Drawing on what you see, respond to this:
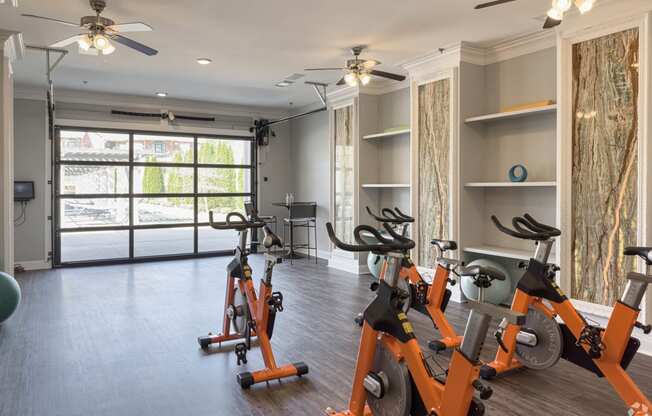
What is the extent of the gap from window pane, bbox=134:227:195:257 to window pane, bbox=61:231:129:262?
0.72 ft

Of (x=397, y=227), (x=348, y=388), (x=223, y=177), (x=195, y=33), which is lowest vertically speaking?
(x=348, y=388)

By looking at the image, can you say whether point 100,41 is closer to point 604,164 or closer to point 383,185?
point 383,185

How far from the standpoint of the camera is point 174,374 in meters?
3.28

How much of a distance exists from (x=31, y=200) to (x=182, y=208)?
2.43 metres

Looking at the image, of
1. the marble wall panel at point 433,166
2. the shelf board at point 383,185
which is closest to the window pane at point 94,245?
the shelf board at point 383,185

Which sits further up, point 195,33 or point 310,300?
point 195,33

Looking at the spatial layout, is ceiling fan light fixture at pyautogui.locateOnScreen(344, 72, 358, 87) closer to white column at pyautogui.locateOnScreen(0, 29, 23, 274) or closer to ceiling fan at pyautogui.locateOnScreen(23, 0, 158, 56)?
ceiling fan at pyautogui.locateOnScreen(23, 0, 158, 56)

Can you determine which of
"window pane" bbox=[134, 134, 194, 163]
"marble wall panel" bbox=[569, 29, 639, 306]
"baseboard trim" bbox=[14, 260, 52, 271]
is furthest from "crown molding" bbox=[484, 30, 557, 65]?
"baseboard trim" bbox=[14, 260, 52, 271]

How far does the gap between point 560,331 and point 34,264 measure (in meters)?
7.72

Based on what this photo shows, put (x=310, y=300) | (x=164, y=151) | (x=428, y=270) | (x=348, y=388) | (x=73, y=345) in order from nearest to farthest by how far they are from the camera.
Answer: (x=348, y=388) < (x=73, y=345) < (x=310, y=300) < (x=428, y=270) < (x=164, y=151)

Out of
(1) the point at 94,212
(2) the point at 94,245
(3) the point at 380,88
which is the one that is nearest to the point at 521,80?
(3) the point at 380,88

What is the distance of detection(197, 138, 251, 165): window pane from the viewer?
30.0 ft

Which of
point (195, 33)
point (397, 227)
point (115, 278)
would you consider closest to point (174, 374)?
point (397, 227)

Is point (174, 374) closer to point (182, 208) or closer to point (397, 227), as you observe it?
point (397, 227)
